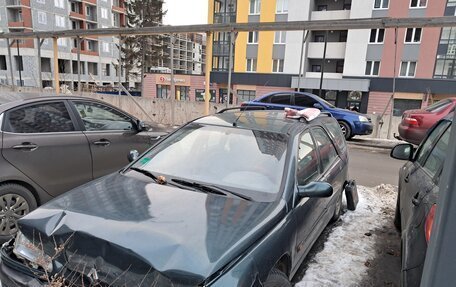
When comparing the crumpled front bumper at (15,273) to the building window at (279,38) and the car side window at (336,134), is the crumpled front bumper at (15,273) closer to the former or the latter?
the car side window at (336,134)

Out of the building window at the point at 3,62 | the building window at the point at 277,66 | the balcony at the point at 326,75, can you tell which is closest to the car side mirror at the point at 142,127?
the balcony at the point at 326,75

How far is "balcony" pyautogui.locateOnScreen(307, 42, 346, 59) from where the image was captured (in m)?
30.7

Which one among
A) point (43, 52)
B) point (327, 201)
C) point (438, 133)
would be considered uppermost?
point (43, 52)

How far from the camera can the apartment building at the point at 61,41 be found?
46469mm

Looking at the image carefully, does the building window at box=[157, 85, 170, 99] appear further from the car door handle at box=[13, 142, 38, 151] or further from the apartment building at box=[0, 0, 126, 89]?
the car door handle at box=[13, 142, 38, 151]

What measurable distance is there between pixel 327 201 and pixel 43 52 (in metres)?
53.8

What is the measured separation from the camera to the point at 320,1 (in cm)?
3189

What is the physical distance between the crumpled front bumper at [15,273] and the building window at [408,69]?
32.0m

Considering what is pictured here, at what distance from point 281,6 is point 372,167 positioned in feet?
90.0

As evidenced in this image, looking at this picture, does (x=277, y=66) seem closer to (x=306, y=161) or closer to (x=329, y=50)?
(x=329, y=50)

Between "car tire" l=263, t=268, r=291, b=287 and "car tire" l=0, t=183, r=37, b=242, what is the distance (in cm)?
300

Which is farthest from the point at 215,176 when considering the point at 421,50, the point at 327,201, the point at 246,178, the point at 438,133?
the point at 421,50

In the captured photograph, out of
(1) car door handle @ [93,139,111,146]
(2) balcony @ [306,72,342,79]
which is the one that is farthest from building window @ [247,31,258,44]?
(1) car door handle @ [93,139,111,146]

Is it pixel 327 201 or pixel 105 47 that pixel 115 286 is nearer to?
pixel 327 201
